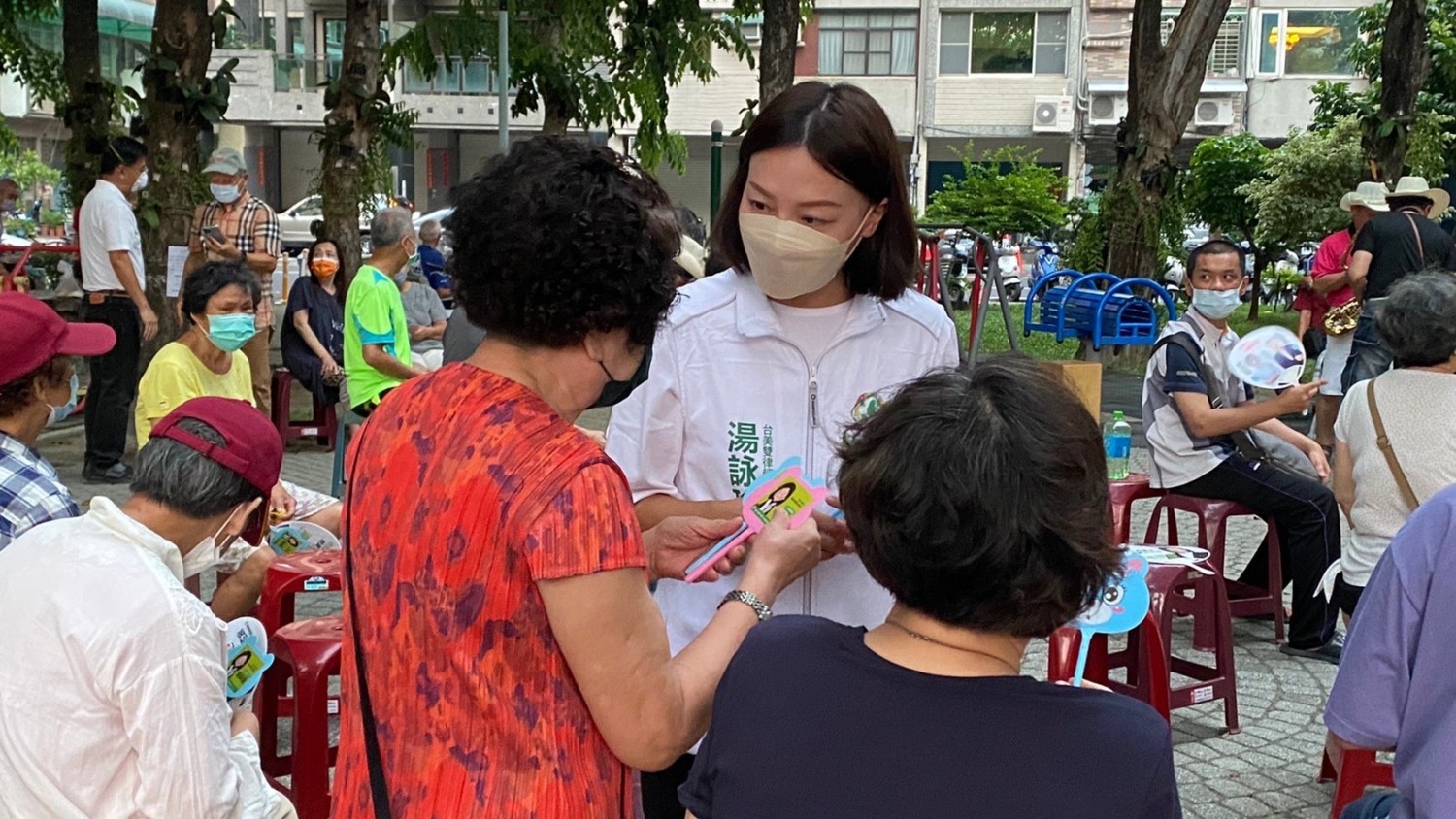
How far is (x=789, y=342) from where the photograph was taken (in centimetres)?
217

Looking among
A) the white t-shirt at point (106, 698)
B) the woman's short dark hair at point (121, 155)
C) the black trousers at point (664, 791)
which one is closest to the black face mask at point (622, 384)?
the black trousers at point (664, 791)

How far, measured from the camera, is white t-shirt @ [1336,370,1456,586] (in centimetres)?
411

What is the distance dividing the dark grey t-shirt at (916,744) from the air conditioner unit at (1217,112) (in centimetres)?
Answer: 3323

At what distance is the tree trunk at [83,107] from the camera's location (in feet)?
31.0

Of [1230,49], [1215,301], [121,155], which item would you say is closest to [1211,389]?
[1215,301]

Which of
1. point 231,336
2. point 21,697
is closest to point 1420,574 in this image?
point 21,697

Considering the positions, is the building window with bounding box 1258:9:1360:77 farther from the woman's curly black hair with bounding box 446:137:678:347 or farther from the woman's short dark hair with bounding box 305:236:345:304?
Result: the woman's curly black hair with bounding box 446:137:678:347

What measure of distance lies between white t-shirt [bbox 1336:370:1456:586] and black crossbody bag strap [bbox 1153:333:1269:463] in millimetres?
799

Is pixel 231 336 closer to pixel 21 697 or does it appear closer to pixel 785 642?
pixel 21 697

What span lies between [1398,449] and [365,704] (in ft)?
11.7

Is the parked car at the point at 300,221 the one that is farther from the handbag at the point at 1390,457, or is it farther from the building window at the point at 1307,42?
the handbag at the point at 1390,457

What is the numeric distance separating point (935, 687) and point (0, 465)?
2360mm

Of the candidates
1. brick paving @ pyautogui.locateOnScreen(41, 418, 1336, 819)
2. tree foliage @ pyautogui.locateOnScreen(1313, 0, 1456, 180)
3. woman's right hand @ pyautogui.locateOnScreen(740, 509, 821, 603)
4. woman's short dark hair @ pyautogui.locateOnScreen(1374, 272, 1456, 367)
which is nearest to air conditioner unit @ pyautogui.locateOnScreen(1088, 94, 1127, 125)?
tree foliage @ pyautogui.locateOnScreen(1313, 0, 1456, 180)

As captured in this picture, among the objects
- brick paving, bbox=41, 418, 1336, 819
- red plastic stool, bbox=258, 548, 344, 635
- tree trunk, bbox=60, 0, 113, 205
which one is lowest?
brick paving, bbox=41, 418, 1336, 819
